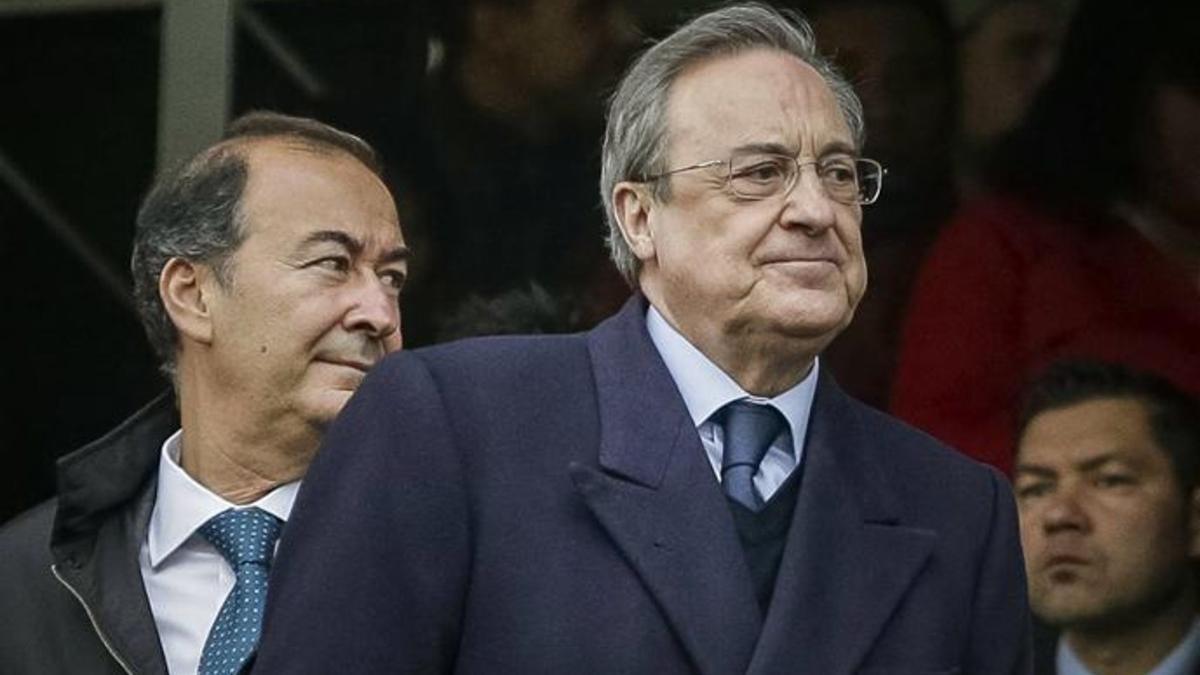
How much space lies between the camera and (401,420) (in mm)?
3395

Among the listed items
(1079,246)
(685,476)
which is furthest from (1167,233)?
(685,476)

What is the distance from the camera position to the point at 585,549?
3.38 m

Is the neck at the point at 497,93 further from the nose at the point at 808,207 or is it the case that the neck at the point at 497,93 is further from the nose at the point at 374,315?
the nose at the point at 808,207

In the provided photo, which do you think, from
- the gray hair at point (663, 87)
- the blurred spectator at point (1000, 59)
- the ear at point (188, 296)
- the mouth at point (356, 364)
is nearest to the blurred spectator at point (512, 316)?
the blurred spectator at point (1000, 59)

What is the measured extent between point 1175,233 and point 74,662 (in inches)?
75.7

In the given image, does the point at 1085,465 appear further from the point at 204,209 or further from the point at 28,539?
the point at 28,539

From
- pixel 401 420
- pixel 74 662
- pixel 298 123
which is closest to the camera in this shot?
pixel 401 420

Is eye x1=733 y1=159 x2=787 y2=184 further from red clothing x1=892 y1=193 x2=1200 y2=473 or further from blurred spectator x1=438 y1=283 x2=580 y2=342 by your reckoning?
blurred spectator x1=438 y1=283 x2=580 y2=342

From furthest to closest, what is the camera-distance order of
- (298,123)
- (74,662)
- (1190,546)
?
(1190,546) → (298,123) → (74,662)

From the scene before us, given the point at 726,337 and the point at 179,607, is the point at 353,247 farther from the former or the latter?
the point at 726,337

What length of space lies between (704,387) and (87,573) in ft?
3.22

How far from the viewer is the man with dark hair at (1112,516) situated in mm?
4852

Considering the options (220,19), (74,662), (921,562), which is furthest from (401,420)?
(220,19)

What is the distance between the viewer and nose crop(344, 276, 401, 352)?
408cm
